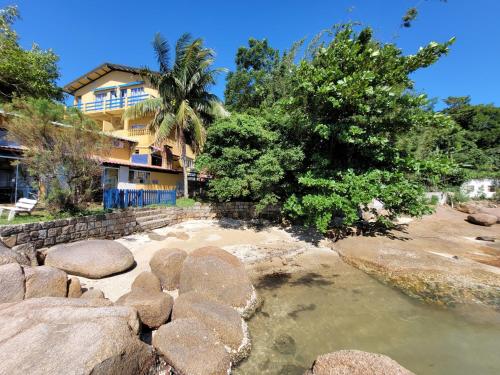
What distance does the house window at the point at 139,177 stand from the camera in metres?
17.7

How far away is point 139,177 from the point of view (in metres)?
18.4

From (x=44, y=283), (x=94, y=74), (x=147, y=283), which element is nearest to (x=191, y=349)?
(x=147, y=283)

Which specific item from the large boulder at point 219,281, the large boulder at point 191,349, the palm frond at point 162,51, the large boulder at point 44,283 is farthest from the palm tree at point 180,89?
the large boulder at point 191,349

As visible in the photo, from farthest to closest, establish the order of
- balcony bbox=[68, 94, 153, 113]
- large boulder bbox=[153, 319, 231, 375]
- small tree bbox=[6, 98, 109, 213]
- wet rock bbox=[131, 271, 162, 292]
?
1. balcony bbox=[68, 94, 153, 113]
2. small tree bbox=[6, 98, 109, 213]
3. wet rock bbox=[131, 271, 162, 292]
4. large boulder bbox=[153, 319, 231, 375]

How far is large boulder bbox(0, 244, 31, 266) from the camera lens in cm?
490

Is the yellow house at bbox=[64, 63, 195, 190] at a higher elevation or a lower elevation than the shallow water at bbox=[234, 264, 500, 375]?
higher

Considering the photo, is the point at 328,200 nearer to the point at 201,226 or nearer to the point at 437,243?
the point at 437,243

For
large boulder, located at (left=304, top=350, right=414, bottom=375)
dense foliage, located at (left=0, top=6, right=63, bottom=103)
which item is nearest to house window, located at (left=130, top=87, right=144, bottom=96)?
dense foliage, located at (left=0, top=6, right=63, bottom=103)

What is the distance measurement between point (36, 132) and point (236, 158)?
8.48 m

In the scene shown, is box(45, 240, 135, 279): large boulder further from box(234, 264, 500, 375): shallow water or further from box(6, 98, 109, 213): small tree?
box(234, 264, 500, 375): shallow water

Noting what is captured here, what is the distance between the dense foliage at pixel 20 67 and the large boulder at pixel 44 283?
1849 cm

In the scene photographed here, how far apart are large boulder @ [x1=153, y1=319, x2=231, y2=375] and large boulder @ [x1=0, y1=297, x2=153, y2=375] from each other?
44 cm

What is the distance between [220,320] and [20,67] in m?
23.0

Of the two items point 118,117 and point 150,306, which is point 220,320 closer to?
point 150,306
